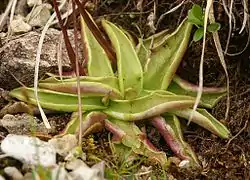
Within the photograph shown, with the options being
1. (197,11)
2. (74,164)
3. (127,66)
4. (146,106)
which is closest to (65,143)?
(74,164)

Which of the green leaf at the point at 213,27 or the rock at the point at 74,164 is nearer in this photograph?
the rock at the point at 74,164

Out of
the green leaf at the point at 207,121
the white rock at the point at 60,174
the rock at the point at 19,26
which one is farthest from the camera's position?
the rock at the point at 19,26

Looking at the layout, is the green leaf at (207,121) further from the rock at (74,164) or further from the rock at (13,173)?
the rock at (13,173)

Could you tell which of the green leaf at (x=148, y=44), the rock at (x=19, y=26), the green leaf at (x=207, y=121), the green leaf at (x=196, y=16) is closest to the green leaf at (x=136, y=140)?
the green leaf at (x=207, y=121)

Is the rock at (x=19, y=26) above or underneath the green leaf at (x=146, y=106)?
above

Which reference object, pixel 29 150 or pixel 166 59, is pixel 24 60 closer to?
pixel 166 59

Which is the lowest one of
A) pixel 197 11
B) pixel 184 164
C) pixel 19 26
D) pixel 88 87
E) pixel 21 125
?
pixel 184 164

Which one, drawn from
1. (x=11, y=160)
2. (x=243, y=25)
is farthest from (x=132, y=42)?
(x=11, y=160)

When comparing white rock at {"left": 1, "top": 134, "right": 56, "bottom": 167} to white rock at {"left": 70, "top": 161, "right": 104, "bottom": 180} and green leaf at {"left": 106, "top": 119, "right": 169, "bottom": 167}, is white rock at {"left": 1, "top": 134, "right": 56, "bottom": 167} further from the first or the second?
green leaf at {"left": 106, "top": 119, "right": 169, "bottom": 167}
